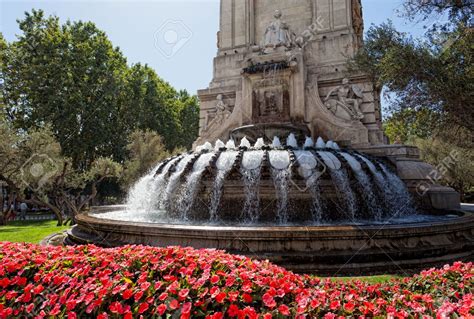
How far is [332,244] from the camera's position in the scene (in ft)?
16.4

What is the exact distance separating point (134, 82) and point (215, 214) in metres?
28.8

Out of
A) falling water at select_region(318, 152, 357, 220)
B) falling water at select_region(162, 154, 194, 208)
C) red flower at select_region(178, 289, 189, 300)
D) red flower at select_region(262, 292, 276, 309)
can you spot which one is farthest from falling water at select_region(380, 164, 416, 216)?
red flower at select_region(178, 289, 189, 300)

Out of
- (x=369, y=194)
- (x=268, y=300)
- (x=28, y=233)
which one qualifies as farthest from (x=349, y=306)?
(x=28, y=233)

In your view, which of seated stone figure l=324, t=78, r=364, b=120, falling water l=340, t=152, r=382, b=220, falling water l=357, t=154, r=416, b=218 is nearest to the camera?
falling water l=340, t=152, r=382, b=220

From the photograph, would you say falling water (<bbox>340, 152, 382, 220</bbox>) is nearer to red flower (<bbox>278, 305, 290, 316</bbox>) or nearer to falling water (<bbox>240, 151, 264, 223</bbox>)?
falling water (<bbox>240, 151, 264, 223</bbox>)

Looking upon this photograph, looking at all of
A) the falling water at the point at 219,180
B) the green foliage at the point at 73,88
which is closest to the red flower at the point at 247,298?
the falling water at the point at 219,180

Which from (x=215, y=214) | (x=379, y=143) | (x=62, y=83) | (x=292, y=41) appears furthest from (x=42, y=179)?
(x=379, y=143)

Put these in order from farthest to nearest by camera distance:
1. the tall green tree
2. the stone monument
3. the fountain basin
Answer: the tall green tree < the stone monument < the fountain basin

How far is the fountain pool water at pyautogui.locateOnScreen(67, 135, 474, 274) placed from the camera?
195 inches

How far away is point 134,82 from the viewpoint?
3347cm

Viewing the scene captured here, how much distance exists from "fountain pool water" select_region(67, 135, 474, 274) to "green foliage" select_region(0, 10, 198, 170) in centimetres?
1982

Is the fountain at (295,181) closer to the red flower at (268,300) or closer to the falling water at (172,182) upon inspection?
the falling water at (172,182)

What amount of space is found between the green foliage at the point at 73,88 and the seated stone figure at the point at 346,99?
20.9m

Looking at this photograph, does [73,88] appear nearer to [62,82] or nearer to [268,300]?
[62,82]
